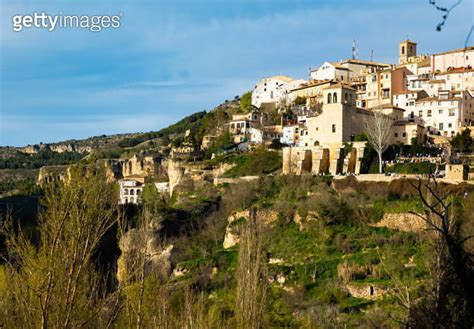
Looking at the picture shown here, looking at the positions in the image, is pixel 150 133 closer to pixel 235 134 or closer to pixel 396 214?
pixel 235 134

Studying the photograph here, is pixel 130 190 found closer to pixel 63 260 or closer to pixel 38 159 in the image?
pixel 63 260

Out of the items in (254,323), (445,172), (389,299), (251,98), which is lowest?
(389,299)

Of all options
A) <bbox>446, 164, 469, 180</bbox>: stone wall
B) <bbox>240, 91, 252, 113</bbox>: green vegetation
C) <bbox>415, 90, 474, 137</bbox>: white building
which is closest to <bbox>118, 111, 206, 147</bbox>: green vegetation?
<bbox>240, 91, 252, 113</bbox>: green vegetation

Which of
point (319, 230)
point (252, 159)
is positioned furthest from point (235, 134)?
point (319, 230)

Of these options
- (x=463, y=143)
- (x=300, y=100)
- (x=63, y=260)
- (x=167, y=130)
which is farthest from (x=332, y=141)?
(x=167, y=130)

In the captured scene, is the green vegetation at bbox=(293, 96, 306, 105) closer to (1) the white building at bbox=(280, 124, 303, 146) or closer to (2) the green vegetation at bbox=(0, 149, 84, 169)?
(1) the white building at bbox=(280, 124, 303, 146)

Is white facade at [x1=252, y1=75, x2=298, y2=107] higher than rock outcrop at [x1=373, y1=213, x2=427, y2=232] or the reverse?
higher

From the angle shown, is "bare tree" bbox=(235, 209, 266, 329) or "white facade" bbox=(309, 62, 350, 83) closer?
"bare tree" bbox=(235, 209, 266, 329)

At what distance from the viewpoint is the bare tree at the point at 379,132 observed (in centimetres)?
3331

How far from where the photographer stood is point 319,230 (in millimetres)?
29094

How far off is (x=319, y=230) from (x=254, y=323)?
52.6 feet

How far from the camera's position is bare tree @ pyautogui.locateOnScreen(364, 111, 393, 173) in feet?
109

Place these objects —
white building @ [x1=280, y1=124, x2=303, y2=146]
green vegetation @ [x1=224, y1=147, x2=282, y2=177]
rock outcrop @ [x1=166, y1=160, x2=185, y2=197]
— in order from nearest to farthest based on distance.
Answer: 1. green vegetation @ [x1=224, y1=147, x2=282, y2=177]
2. rock outcrop @ [x1=166, y1=160, x2=185, y2=197]
3. white building @ [x1=280, y1=124, x2=303, y2=146]

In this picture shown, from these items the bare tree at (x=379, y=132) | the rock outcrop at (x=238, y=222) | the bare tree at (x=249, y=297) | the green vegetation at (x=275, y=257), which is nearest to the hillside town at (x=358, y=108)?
the bare tree at (x=379, y=132)
